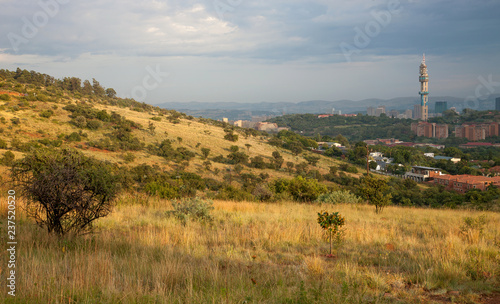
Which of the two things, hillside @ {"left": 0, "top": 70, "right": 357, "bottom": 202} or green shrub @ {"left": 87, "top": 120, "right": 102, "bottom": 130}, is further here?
green shrub @ {"left": 87, "top": 120, "right": 102, "bottom": 130}

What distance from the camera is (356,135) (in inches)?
4774

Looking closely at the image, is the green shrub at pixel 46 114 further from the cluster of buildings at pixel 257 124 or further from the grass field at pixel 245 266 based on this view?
the cluster of buildings at pixel 257 124

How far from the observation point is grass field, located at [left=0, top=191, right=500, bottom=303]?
3363 mm

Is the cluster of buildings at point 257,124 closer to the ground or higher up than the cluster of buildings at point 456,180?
higher up

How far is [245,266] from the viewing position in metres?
4.55

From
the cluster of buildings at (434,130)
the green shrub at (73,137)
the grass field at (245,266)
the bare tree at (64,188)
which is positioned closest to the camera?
the grass field at (245,266)

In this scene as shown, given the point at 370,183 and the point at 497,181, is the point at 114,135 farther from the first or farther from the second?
the point at 497,181

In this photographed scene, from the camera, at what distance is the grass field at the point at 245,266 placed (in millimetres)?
3363

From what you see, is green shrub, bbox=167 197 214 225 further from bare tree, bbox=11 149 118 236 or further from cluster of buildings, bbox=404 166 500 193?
cluster of buildings, bbox=404 166 500 193

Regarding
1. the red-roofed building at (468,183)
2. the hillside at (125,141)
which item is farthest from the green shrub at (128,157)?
the red-roofed building at (468,183)

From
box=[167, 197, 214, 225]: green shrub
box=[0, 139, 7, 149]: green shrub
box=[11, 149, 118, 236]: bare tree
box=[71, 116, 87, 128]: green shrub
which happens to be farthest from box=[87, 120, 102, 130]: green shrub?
box=[11, 149, 118, 236]: bare tree

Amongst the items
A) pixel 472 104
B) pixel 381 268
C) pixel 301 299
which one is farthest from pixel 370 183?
pixel 472 104

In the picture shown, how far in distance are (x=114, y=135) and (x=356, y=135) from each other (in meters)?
104

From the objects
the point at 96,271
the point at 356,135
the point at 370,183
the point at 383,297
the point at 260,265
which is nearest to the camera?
the point at 383,297
